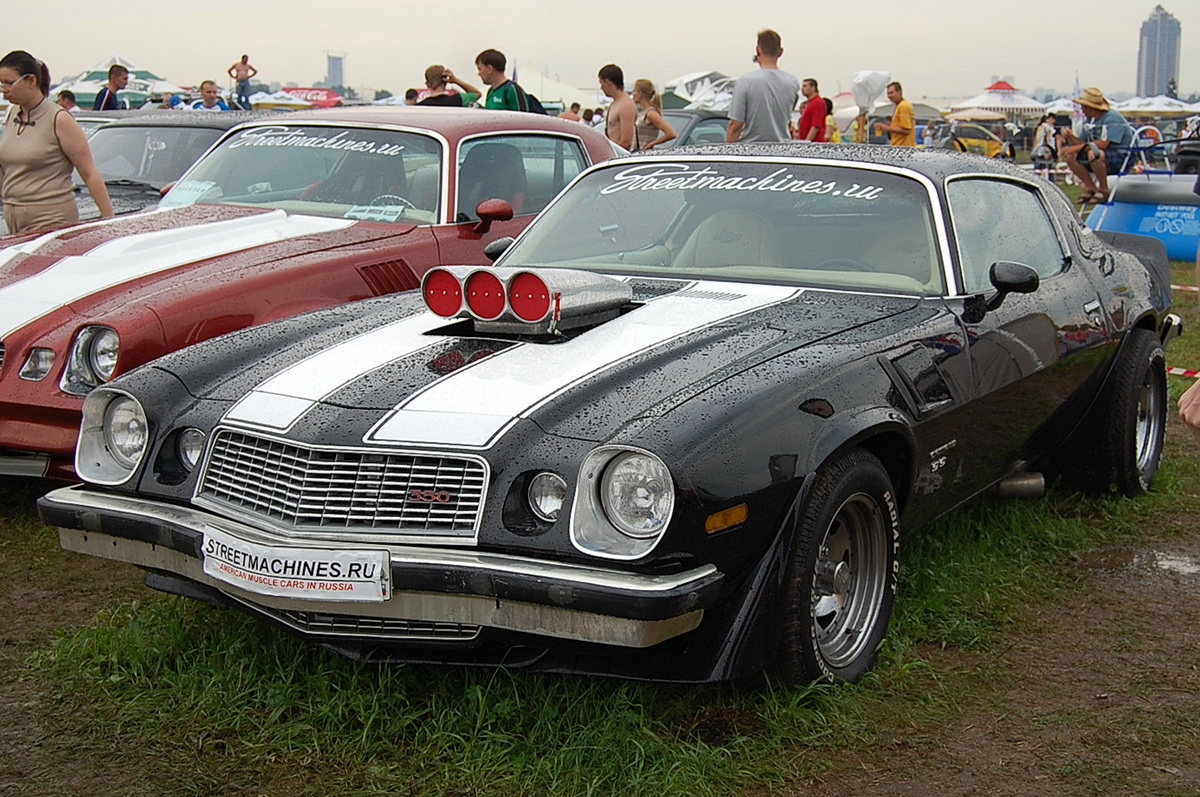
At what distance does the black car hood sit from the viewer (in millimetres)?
3059

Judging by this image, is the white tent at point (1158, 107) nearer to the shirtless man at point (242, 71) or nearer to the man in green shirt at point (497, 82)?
the shirtless man at point (242, 71)

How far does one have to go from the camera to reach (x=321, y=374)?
3422mm

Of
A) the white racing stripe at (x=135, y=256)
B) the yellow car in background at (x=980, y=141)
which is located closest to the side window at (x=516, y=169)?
the white racing stripe at (x=135, y=256)

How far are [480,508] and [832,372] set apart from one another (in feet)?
3.24

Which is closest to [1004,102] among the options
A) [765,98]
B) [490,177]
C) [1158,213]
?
[1158,213]

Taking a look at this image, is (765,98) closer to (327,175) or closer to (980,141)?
(327,175)

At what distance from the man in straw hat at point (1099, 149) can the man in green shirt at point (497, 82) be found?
8.62 m

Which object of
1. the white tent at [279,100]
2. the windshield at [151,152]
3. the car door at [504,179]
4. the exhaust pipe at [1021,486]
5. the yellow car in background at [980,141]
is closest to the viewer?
the exhaust pipe at [1021,486]

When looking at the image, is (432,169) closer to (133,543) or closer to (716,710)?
(133,543)

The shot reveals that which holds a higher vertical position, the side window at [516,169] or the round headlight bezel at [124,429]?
the side window at [516,169]

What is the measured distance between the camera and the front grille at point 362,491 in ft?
9.67

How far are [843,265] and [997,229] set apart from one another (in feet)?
2.57

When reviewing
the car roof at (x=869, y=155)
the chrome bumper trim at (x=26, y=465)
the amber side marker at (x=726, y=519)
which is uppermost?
the car roof at (x=869, y=155)

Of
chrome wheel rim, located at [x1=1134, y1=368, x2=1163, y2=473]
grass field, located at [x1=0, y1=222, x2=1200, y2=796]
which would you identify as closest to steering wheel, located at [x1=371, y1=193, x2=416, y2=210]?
grass field, located at [x1=0, y1=222, x2=1200, y2=796]
